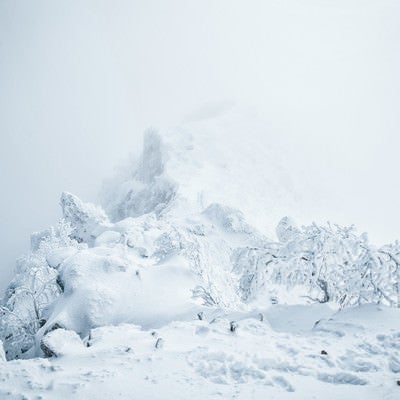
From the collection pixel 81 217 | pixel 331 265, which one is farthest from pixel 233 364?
pixel 81 217

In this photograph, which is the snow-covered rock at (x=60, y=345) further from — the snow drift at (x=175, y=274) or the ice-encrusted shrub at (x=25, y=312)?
the ice-encrusted shrub at (x=25, y=312)

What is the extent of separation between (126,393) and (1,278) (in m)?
80.3

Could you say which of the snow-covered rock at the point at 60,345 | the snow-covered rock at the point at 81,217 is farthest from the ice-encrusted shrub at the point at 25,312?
the snow-covered rock at the point at 81,217

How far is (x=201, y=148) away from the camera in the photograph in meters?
75.1

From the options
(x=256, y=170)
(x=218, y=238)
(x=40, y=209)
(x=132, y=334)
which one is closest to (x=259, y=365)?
(x=132, y=334)

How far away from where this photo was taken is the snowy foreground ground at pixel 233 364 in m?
6.77

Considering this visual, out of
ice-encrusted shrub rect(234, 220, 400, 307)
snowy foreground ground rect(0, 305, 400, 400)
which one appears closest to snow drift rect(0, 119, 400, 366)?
ice-encrusted shrub rect(234, 220, 400, 307)

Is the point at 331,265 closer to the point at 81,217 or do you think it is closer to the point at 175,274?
the point at 175,274

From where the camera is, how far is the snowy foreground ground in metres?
6.77

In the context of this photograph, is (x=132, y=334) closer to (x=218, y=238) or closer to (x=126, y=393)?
(x=126, y=393)

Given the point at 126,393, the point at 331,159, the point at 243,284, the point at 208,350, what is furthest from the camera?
the point at 331,159

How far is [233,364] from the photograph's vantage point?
764 cm

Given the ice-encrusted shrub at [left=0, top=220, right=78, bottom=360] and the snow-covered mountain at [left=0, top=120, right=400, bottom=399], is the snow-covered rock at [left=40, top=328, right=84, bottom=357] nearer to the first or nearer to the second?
the snow-covered mountain at [left=0, top=120, right=400, bottom=399]

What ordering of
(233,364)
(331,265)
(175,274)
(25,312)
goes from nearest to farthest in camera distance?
(233,364)
(331,265)
(175,274)
(25,312)
